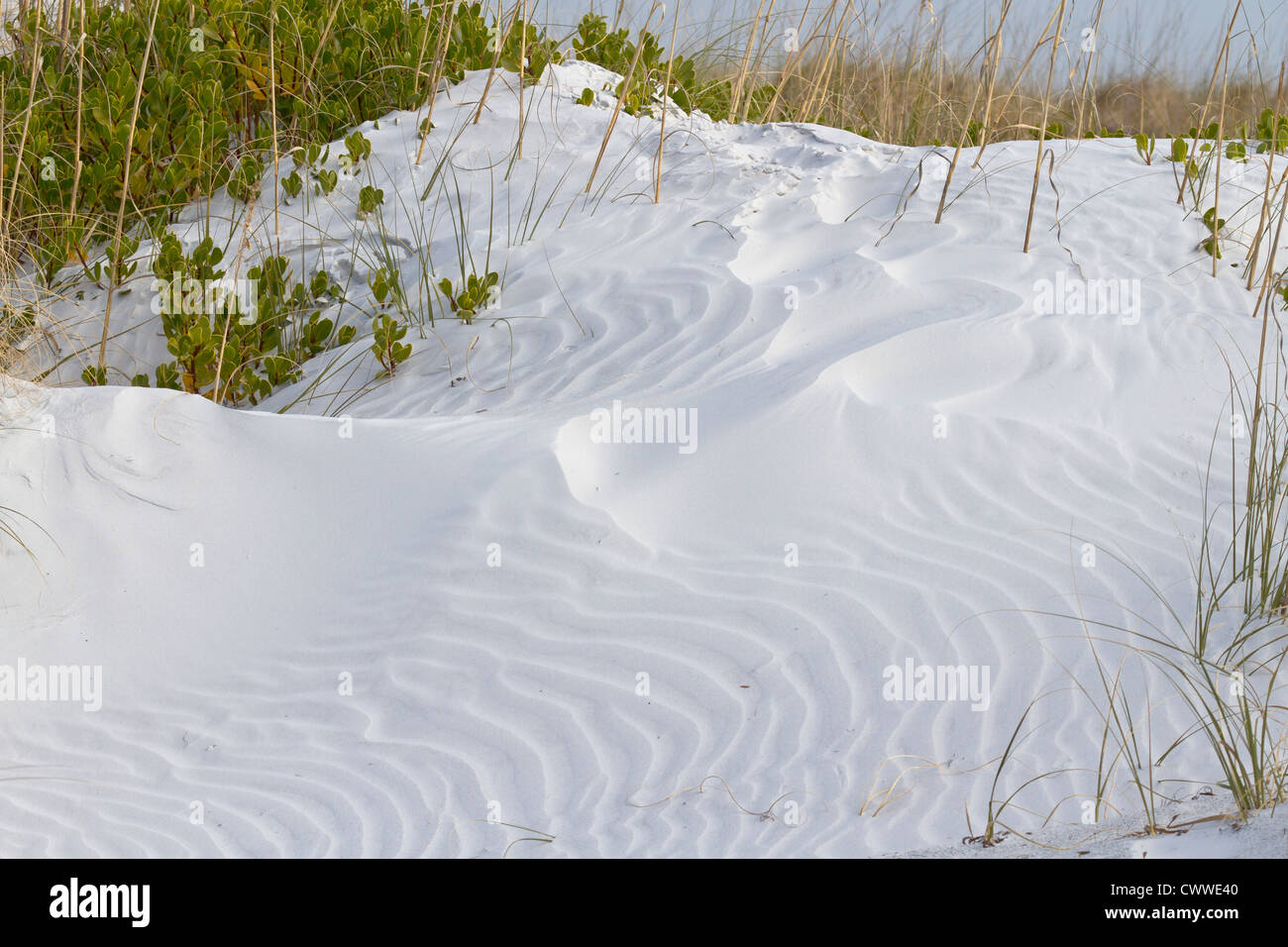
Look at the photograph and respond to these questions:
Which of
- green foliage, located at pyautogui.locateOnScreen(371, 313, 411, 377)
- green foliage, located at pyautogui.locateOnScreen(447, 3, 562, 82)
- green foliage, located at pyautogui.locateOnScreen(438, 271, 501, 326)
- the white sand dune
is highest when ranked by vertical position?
green foliage, located at pyautogui.locateOnScreen(447, 3, 562, 82)

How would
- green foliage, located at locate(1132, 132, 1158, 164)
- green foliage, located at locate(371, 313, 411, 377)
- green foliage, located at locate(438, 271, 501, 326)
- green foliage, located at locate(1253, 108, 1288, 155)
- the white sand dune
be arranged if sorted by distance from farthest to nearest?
green foliage, located at locate(1253, 108, 1288, 155)
green foliage, located at locate(1132, 132, 1158, 164)
green foliage, located at locate(438, 271, 501, 326)
green foliage, located at locate(371, 313, 411, 377)
the white sand dune

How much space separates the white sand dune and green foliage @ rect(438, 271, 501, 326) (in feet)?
0.55

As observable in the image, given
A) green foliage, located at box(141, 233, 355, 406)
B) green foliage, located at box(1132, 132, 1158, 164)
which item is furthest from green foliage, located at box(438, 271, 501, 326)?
green foliage, located at box(1132, 132, 1158, 164)

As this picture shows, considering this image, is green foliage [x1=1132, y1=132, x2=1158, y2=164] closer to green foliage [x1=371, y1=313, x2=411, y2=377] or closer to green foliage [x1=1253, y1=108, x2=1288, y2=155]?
green foliage [x1=1253, y1=108, x2=1288, y2=155]

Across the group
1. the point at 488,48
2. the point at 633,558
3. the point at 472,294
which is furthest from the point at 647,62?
the point at 633,558

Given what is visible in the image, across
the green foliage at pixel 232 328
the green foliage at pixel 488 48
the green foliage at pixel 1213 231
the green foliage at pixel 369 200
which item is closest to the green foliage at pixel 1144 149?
the green foliage at pixel 1213 231

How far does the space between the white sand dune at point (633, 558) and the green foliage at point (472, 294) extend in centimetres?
17

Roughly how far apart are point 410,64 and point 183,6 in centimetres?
122

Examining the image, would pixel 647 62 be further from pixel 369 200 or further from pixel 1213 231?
pixel 1213 231

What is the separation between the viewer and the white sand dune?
2771 millimetres

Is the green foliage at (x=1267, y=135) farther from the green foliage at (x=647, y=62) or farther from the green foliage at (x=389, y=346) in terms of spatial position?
the green foliage at (x=389, y=346)

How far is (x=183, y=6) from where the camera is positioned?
614cm

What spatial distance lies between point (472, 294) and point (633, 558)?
1.84 m
